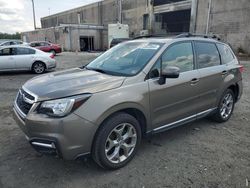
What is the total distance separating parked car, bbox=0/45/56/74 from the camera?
10.9 meters

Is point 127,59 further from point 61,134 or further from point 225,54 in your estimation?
point 225,54

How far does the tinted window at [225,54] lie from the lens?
4.71 metres

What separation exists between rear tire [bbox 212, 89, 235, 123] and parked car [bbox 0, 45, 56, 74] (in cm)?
931

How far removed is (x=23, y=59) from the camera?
11.2 m

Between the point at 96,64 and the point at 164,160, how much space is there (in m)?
1.97

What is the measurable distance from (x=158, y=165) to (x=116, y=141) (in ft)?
2.29

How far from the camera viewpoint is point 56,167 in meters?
3.23

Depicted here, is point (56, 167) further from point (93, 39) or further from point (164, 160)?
point (93, 39)

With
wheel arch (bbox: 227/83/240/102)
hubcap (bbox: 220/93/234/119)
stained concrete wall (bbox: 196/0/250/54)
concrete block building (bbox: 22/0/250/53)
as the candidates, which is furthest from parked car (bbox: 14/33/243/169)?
stained concrete wall (bbox: 196/0/250/54)

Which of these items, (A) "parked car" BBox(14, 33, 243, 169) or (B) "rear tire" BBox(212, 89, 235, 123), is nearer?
(A) "parked car" BBox(14, 33, 243, 169)

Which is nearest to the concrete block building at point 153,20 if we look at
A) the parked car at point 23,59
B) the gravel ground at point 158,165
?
the parked car at point 23,59

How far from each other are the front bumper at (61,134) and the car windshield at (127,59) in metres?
1.04

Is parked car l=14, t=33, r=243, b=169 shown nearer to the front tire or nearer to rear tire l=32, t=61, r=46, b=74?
the front tire

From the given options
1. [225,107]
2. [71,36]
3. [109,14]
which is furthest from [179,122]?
[109,14]
